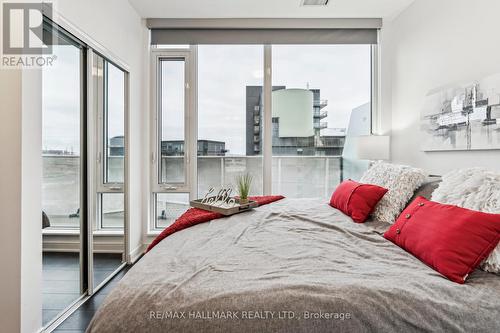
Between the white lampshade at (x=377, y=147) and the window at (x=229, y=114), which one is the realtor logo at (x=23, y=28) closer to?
the window at (x=229, y=114)

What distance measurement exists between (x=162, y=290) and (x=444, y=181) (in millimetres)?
1726

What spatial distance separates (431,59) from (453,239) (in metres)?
2.06

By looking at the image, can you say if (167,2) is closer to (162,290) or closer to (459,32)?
(459,32)

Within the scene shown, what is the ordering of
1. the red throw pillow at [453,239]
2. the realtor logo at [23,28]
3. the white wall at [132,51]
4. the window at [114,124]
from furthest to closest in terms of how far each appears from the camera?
1. the window at [114,124]
2. the white wall at [132,51]
3. the realtor logo at [23,28]
4. the red throw pillow at [453,239]

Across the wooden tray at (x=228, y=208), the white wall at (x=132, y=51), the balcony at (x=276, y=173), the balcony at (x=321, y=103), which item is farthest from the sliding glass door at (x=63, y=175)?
the balcony at (x=321, y=103)

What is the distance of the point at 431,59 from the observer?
259cm

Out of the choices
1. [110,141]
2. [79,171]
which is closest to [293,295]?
[79,171]

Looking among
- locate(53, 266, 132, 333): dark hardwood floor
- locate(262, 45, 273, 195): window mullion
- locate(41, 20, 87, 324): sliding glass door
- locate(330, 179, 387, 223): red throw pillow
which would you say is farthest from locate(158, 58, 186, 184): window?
locate(330, 179, 387, 223): red throw pillow

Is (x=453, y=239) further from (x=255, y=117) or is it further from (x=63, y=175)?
(x=255, y=117)

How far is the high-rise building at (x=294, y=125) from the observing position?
351cm

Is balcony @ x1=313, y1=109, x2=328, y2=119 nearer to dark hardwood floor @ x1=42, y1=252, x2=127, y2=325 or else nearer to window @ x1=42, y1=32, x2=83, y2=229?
window @ x1=42, y1=32, x2=83, y2=229

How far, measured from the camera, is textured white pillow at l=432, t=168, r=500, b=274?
3.87 ft

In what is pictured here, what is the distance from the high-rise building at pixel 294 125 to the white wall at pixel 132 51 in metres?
1.28

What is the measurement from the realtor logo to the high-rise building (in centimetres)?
222
